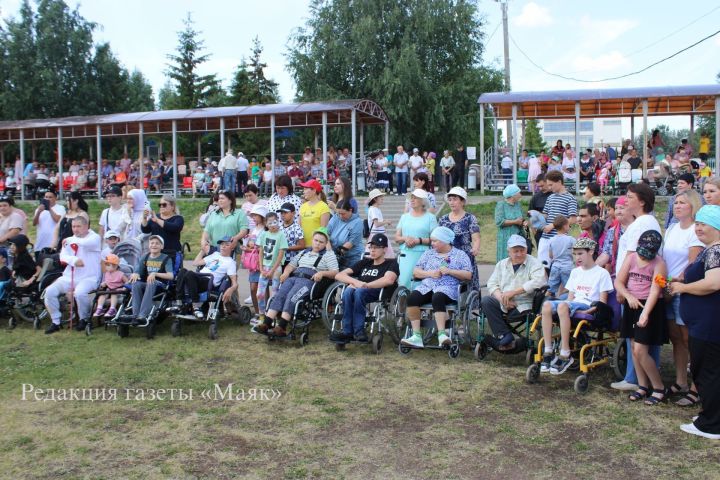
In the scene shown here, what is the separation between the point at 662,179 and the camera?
17797 mm

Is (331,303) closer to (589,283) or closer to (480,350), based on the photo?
(480,350)

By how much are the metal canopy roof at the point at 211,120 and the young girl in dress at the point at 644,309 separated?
15092mm

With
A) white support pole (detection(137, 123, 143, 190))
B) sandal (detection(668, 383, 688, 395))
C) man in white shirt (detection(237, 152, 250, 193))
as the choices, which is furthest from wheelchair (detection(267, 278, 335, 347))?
white support pole (detection(137, 123, 143, 190))

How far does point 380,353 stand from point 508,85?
878 inches

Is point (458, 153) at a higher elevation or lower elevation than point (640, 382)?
higher

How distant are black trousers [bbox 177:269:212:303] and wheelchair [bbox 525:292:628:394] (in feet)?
13.0

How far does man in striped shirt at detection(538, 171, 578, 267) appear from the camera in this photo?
8133 mm

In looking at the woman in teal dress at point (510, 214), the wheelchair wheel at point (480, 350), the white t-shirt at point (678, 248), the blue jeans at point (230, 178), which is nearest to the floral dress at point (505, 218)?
the woman in teal dress at point (510, 214)

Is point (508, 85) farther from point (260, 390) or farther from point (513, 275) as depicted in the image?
point (260, 390)

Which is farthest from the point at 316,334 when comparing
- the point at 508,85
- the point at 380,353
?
the point at 508,85

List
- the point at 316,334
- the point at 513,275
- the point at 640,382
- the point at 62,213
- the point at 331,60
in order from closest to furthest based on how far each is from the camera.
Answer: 1. the point at 640,382
2. the point at 513,275
3. the point at 316,334
4. the point at 62,213
5. the point at 331,60

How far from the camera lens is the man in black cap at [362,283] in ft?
24.0

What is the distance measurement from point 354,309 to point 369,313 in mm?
266

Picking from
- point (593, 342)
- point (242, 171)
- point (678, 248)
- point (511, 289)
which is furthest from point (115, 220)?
point (242, 171)
